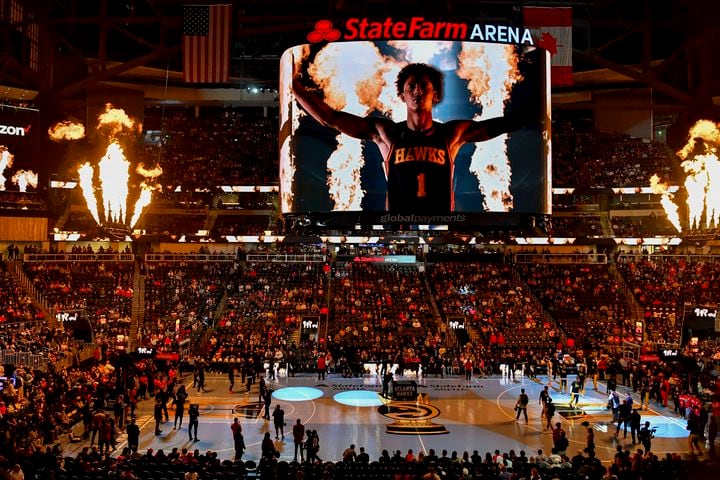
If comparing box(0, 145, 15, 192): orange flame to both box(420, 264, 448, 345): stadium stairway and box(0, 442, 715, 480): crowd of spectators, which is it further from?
box(420, 264, 448, 345): stadium stairway

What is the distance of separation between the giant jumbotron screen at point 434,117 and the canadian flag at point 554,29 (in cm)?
374

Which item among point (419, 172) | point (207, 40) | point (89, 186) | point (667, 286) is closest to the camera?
point (419, 172)

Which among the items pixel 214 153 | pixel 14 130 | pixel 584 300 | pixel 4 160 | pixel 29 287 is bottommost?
pixel 584 300

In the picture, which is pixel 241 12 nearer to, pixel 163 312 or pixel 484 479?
pixel 163 312

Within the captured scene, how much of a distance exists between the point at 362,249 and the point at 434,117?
58.4 ft

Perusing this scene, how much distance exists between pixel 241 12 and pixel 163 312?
16841 mm

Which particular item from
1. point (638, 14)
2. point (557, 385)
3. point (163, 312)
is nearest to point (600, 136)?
point (638, 14)

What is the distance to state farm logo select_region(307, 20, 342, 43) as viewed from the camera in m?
24.5

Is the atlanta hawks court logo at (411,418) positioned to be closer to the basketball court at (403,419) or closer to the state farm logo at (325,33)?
the basketball court at (403,419)

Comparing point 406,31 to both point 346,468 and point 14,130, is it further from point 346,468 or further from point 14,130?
point 14,130

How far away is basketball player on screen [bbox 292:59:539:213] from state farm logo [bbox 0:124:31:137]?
17.7 m

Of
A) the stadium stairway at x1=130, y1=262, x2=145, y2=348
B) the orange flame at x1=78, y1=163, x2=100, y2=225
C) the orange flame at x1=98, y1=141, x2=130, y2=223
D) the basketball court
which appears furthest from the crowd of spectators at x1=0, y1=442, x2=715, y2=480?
the stadium stairway at x1=130, y1=262, x2=145, y2=348

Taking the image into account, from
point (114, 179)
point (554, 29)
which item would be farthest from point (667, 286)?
point (114, 179)

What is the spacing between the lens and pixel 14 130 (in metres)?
33.2
